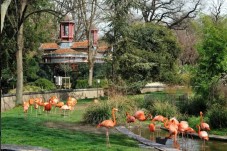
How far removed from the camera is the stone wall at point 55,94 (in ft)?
77.4

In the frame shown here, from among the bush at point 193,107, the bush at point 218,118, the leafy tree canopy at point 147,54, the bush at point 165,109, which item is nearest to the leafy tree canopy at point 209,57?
the bush at point 193,107

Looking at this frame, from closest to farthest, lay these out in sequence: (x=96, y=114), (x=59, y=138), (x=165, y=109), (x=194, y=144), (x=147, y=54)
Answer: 1. (x=59, y=138)
2. (x=194, y=144)
3. (x=96, y=114)
4. (x=165, y=109)
5. (x=147, y=54)

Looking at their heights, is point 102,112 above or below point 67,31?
below

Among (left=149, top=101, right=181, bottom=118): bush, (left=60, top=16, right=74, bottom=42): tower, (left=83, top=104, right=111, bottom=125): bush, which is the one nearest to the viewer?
(left=83, top=104, right=111, bottom=125): bush

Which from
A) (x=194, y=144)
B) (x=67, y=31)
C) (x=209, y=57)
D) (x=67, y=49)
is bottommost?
(x=194, y=144)

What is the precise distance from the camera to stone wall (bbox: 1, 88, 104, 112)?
23.6 m

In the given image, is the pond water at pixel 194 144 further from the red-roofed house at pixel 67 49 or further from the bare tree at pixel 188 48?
the bare tree at pixel 188 48

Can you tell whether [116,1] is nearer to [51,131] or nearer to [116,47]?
[116,47]

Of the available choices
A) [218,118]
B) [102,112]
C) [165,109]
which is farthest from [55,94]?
[218,118]

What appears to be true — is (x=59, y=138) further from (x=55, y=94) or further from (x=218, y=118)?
(x=55, y=94)

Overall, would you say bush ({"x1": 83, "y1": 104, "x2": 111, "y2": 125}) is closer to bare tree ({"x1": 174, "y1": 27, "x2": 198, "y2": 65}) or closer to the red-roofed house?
the red-roofed house

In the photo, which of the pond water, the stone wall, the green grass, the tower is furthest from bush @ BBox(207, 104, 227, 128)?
the tower

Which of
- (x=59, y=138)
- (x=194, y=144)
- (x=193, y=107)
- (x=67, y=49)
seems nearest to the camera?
(x=59, y=138)

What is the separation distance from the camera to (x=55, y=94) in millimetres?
29203
